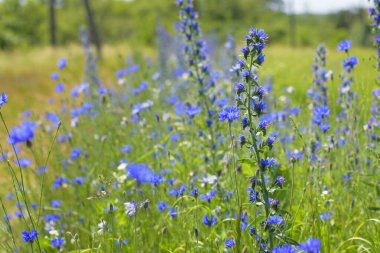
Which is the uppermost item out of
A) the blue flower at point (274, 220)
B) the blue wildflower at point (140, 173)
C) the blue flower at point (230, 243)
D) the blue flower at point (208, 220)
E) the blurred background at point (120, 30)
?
the blurred background at point (120, 30)

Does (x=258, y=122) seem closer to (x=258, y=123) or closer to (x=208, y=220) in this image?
(x=258, y=123)

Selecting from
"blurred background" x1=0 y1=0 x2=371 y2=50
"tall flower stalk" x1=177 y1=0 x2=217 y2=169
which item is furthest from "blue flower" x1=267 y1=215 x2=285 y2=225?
"blurred background" x1=0 y1=0 x2=371 y2=50

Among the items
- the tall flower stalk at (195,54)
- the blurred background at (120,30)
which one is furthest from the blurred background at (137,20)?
the tall flower stalk at (195,54)

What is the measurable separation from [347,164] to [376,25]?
3.18 feet

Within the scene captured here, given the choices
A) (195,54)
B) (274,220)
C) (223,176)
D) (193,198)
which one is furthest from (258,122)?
(195,54)

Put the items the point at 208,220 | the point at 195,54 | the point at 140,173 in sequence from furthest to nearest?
the point at 195,54 < the point at 140,173 < the point at 208,220

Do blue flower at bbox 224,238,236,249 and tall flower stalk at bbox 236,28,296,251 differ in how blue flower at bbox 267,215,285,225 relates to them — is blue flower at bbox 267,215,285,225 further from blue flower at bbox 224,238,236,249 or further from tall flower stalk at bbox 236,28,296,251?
blue flower at bbox 224,238,236,249

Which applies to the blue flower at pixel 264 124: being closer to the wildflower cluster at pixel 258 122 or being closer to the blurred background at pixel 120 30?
the wildflower cluster at pixel 258 122

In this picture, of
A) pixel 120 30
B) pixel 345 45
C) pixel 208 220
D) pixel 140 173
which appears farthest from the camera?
pixel 120 30

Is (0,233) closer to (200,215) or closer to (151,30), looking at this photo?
(200,215)

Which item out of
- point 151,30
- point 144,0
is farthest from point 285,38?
point 151,30

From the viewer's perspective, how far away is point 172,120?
15.6 feet

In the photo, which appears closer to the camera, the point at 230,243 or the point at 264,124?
the point at 264,124

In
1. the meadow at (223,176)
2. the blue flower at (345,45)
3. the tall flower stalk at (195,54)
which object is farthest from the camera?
the tall flower stalk at (195,54)
